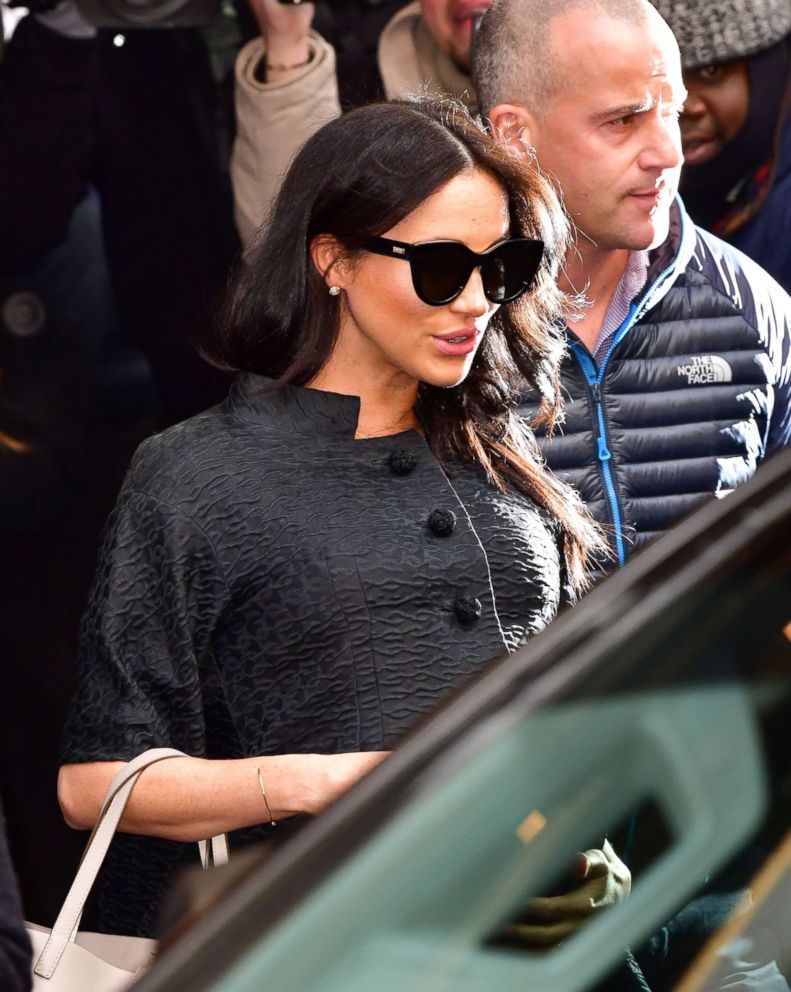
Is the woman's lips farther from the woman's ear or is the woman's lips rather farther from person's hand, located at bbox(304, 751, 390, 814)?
person's hand, located at bbox(304, 751, 390, 814)

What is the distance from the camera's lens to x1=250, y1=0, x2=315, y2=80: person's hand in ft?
10.8

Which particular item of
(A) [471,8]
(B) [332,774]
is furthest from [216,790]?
(A) [471,8]

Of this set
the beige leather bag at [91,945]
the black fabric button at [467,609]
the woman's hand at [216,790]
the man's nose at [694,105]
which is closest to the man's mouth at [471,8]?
the man's nose at [694,105]

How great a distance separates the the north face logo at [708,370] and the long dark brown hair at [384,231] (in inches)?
15.7

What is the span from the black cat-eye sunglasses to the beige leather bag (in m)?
0.74

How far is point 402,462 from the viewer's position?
2.51m

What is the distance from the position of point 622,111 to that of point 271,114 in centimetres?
66

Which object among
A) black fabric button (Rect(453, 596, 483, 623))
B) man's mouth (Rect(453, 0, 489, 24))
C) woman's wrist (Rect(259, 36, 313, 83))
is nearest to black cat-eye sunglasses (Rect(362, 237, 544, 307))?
black fabric button (Rect(453, 596, 483, 623))

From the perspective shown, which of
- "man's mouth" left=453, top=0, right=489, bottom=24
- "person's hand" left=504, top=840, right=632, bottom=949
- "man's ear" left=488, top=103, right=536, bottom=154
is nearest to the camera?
"person's hand" left=504, top=840, right=632, bottom=949

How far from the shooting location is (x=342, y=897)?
1289 millimetres

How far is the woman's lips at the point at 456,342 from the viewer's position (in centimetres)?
246

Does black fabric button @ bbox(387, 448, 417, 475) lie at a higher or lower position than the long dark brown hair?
lower

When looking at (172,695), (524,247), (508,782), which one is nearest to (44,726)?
(172,695)

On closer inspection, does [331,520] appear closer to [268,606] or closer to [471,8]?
[268,606]
